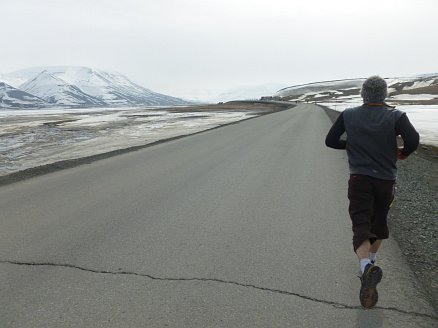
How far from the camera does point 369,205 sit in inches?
140

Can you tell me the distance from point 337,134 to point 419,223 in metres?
2.99

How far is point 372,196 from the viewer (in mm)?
3574

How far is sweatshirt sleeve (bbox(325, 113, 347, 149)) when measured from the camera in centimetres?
377

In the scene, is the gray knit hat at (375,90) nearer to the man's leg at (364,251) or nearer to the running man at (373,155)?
the running man at (373,155)

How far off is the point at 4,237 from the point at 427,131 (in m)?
21.7

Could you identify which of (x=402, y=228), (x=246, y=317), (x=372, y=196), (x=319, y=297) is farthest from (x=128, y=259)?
(x=402, y=228)

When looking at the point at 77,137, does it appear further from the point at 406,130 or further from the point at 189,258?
the point at 406,130

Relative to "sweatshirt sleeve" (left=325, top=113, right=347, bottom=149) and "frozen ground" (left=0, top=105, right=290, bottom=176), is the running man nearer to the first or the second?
"sweatshirt sleeve" (left=325, top=113, right=347, bottom=149)

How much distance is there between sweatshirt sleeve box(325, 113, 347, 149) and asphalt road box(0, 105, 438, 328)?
1.37 metres

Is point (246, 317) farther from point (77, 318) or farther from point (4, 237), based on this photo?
point (4, 237)

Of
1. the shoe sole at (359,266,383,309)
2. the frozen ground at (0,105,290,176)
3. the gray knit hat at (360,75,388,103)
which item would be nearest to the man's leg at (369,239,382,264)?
the shoe sole at (359,266,383,309)

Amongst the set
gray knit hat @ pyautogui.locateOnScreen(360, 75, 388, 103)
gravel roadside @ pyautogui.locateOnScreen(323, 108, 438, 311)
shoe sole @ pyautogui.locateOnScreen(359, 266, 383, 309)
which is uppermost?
gray knit hat @ pyautogui.locateOnScreen(360, 75, 388, 103)

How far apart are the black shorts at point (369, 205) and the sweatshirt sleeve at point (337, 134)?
1.43ft

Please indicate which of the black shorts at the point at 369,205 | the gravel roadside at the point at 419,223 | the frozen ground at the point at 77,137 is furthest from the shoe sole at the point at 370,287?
the frozen ground at the point at 77,137
